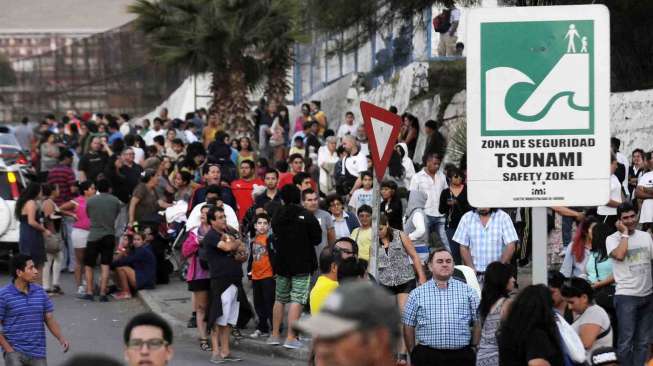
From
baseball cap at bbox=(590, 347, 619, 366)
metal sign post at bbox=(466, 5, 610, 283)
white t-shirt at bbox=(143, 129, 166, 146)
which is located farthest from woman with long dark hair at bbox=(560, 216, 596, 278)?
white t-shirt at bbox=(143, 129, 166, 146)

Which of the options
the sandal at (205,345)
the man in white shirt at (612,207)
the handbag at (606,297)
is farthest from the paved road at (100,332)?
the man in white shirt at (612,207)

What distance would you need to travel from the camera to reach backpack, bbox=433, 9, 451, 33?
23.5 metres

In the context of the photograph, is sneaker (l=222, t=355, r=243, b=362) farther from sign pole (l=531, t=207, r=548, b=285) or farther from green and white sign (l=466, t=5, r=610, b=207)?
green and white sign (l=466, t=5, r=610, b=207)

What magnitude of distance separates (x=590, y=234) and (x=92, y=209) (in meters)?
7.35

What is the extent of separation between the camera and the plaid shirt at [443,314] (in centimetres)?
925

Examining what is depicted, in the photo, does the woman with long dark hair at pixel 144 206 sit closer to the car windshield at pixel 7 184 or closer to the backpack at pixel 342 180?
the car windshield at pixel 7 184

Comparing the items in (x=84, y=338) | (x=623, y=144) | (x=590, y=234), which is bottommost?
(x=84, y=338)

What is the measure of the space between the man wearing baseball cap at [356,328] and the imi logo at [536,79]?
469 centimetres

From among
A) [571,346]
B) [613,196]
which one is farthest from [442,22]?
[571,346]

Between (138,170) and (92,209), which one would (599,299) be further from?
(138,170)

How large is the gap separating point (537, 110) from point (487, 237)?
16.3ft

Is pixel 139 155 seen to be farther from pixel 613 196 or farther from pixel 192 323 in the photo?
pixel 613 196

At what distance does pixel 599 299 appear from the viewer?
12070 mm

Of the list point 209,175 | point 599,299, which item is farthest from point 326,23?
point 599,299
